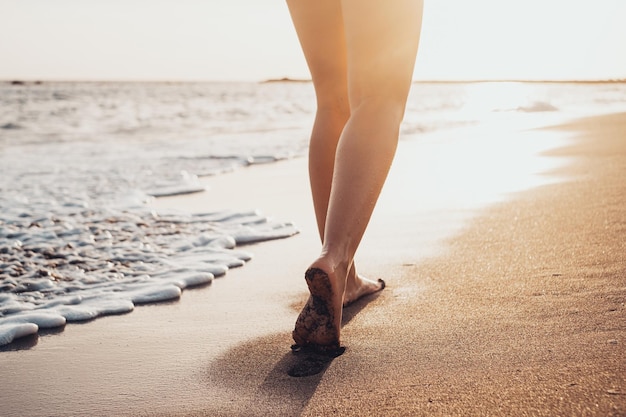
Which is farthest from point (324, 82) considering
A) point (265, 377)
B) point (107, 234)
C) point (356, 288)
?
point (107, 234)

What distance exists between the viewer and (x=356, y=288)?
6.86 ft

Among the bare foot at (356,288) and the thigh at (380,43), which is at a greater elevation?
the thigh at (380,43)

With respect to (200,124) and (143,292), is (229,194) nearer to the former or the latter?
(143,292)

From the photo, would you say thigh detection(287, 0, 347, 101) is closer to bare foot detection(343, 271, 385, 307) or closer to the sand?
bare foot detection(343, 271, 385, 307)

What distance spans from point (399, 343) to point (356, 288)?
46 cm

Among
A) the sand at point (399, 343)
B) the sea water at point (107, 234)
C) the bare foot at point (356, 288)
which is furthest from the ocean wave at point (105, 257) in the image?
the bare foot at point (356, 288)

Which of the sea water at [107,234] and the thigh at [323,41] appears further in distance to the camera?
the sea water at [107,234]

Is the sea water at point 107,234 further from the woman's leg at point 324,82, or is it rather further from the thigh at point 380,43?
the thigh at point 380,43

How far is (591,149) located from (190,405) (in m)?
4.98

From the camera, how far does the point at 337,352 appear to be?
1.59m

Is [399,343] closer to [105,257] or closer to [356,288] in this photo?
[356,288]

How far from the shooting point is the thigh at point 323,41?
74.1 inches

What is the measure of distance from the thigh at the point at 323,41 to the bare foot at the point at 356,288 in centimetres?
58

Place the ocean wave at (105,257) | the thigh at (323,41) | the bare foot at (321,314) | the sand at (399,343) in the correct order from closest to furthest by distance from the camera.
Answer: the sand at (399,343), the bare foot at (321,314), the thigh at (323,41), the ocean wave at (105,257)
